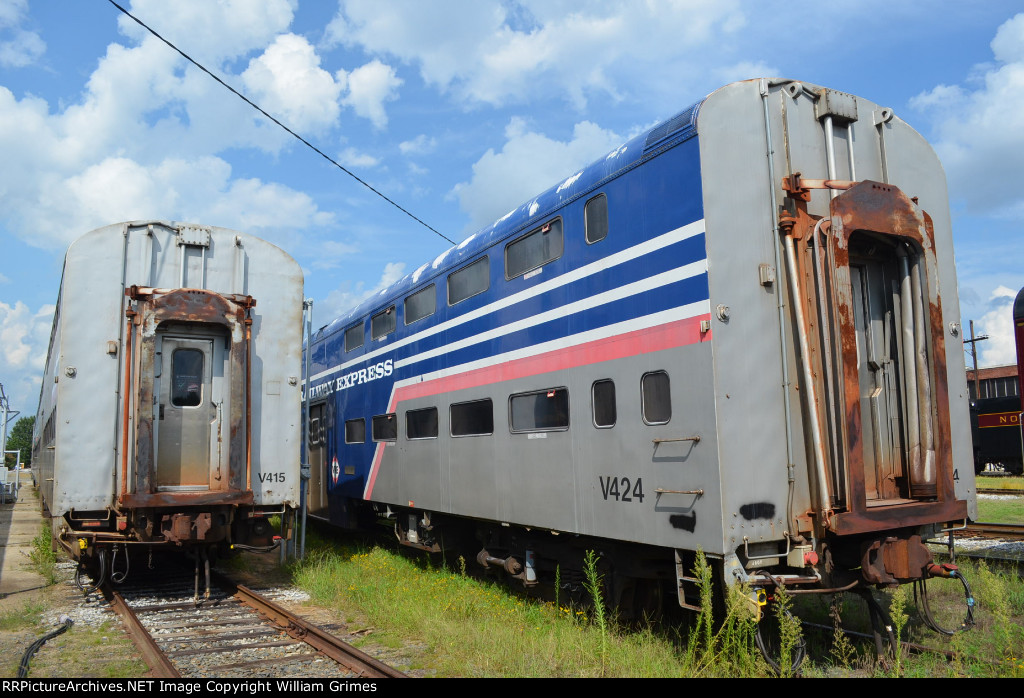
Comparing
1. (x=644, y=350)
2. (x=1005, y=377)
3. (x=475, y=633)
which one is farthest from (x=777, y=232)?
(x=1005, y=377)

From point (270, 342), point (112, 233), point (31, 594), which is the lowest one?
point (31, 594)

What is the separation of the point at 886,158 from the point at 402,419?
6.99 metres

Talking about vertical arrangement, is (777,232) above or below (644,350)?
above

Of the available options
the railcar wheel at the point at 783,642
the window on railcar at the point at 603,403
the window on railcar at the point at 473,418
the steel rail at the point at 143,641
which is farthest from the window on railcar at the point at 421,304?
the railcar wheel at the point at 783,642

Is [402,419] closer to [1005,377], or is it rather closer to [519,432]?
[519,432]

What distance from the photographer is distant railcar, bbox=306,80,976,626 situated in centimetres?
581

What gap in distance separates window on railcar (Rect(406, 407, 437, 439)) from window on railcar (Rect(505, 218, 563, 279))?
248 cm

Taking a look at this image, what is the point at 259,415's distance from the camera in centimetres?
984

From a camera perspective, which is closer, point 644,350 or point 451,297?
point 644,350

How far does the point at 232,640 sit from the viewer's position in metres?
7.61

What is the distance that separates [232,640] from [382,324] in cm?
572

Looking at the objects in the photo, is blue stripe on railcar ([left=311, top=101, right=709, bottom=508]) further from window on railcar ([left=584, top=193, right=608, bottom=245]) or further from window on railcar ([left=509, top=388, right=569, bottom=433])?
window on railcar ([left=509, top=388, right=569, bottom=433])
